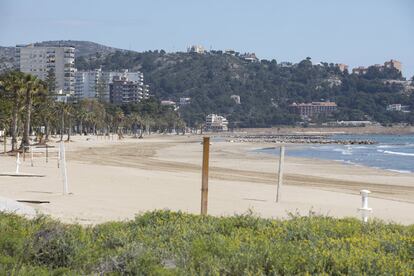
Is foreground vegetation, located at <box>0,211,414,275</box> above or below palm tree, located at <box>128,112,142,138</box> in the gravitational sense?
above

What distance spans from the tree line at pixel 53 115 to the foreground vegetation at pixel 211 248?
107 feet

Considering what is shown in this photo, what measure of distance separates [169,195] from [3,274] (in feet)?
44.8

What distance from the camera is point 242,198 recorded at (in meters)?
19.6

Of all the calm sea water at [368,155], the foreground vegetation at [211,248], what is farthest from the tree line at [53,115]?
the foreground vegetation at [211,248]

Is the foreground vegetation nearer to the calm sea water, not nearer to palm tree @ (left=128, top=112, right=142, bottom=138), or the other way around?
the calm sea water

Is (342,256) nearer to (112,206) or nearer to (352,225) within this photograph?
(352,225)

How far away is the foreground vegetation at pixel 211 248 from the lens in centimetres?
599

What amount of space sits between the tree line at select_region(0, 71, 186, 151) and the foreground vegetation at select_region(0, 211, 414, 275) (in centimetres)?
3266

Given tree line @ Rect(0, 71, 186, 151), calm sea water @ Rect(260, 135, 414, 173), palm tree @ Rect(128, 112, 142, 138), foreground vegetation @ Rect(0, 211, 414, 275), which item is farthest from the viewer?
palm tree @ Rect(128, 112, 142, 138)

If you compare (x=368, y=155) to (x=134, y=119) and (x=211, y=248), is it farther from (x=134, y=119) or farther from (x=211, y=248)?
(x=134, y=119)

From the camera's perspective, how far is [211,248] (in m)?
6.86

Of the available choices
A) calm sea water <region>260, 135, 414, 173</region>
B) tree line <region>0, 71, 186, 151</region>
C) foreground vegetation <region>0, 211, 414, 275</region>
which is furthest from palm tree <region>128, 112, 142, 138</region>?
foreground vegetation <region>0, 211, 414, 275</region>

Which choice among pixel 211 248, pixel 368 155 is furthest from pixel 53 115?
pixel 211 248

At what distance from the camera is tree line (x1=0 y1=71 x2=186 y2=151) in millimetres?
51719
